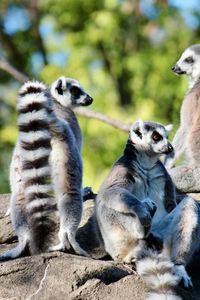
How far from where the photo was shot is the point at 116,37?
2177 centimetres

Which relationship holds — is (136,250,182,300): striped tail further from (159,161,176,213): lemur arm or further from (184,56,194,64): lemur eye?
(184,56,194,64): lemur eye

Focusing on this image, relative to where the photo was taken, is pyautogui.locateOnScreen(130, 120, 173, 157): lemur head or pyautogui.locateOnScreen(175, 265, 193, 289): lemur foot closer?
pyautogui.locateOnScreen(175, 265, 193, 289): lemur foot

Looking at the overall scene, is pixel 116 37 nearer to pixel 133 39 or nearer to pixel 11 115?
pixel 133 39

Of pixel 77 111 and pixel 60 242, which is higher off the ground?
pixel 77 111

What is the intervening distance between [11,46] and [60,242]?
16.8m

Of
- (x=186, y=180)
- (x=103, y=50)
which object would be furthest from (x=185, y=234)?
(x=103, y=50)

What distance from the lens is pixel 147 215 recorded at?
642 centimetres

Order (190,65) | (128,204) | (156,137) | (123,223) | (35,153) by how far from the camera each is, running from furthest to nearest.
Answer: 1. (190,65)
2. (156,137)
3. (35,153)
4. (123,223)
5. (128,204)

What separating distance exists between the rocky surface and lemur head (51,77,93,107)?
2.44 metres

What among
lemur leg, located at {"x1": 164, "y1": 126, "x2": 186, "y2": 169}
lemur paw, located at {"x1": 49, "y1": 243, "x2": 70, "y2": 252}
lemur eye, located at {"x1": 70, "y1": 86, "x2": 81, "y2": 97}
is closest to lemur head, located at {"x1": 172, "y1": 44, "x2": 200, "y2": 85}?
lemur leg, located at {"x1": 164, "y1": 126, "x2": 186, "y2": 169}

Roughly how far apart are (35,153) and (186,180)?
2805 millimetres

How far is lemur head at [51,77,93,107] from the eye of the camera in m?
8.69

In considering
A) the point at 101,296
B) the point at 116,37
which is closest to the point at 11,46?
the point at 116,37

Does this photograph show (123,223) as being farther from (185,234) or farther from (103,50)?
(103,50)
